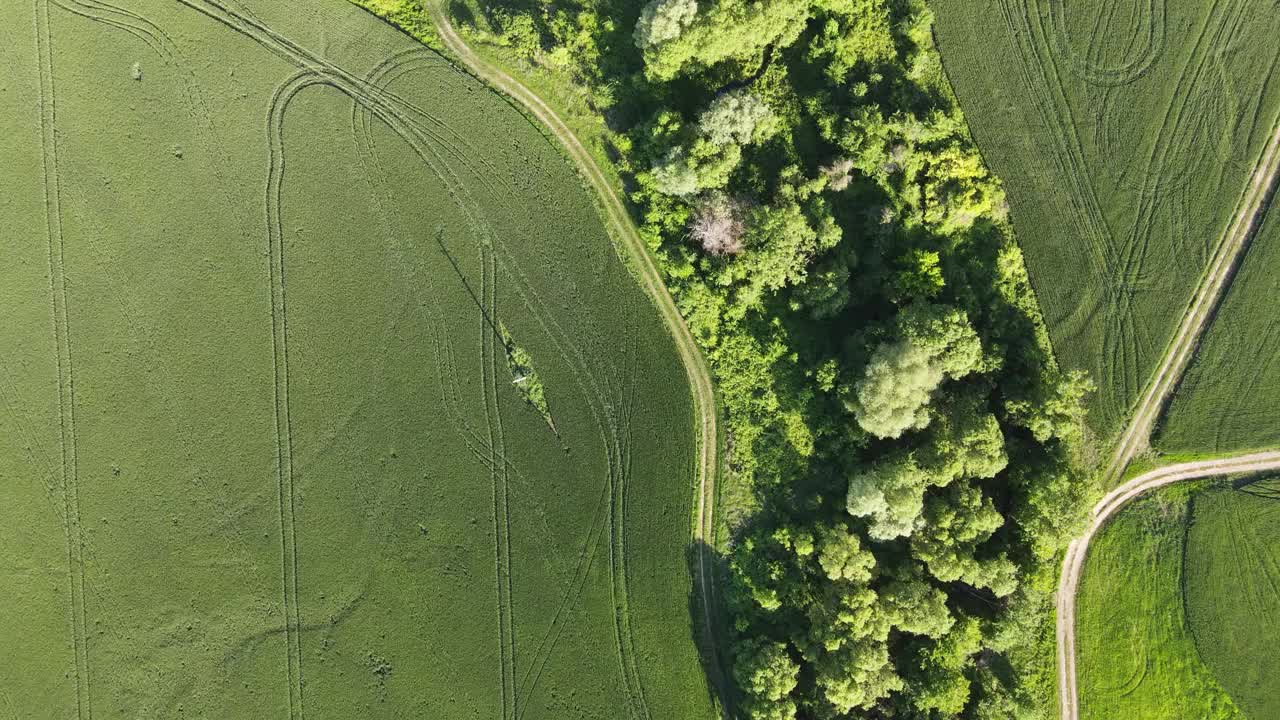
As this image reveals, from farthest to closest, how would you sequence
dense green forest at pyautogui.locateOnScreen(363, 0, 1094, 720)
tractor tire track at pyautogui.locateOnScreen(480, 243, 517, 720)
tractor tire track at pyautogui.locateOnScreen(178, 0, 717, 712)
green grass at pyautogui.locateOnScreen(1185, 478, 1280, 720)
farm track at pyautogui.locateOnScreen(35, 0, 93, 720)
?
tractor tire track at pyautogui.locateOnScreen(178, 0, 717, 712), tractor tire track at pyautogui.locateOnScreen(480, 243, 517, 720), green grass at pyautogui.locateOnScreen(1185, 478, 1280, 720), farm track at pyautogui.locateOnScreen(35, 0, 93, 720), dense green forest at pyautogui.locateOnScreen(363, 0, 1094, 720)

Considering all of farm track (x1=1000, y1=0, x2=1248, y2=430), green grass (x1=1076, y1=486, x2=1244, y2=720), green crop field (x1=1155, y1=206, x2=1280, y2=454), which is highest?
farm track (x1=1000, y1=0, x2=1248, y2=430)

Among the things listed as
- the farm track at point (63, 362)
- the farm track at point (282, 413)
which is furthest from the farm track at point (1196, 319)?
the farm track at point (63, 362)

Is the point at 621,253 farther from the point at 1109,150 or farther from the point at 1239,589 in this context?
the point at 1239,589

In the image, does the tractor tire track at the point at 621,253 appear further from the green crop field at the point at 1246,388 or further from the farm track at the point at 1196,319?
the green crop field at the point at 1246,388

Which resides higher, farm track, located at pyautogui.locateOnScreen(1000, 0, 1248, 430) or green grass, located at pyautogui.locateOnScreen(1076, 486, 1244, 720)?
farm track, located at pyautogui.locateOnScreen(1000, 0, 1248, 430)

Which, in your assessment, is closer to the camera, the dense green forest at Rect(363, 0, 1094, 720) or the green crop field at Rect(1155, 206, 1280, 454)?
the dense green forest at Rect(363, 0, 1094, 720)

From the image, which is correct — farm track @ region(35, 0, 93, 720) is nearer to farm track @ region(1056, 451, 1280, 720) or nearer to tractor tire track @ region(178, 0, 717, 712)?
tractor tire track @ region(178, 0, 717, 712)

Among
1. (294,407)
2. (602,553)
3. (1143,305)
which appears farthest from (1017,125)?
(294,407)

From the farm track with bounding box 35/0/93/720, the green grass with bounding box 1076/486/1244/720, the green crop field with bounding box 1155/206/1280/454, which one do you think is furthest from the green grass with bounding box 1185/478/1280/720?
the farm track with bounding box 35/0/93/720

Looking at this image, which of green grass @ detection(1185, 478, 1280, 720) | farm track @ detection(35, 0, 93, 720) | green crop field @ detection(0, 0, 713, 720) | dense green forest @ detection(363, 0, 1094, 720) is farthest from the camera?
green grass @ detection(1185, 478, 1280, 720)
